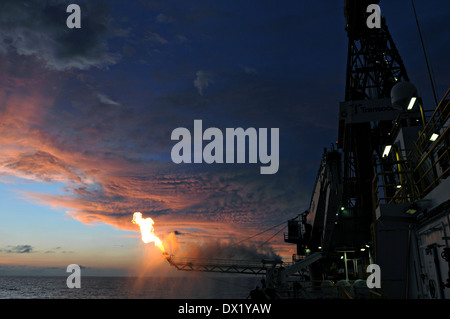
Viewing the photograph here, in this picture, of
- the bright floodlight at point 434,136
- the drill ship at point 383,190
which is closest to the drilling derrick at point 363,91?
the drill ship at point 383,190

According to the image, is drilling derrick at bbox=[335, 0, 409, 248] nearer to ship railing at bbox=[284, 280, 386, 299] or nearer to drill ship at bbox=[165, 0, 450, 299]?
drill ship at bbox=[165, 0, 450, 299]

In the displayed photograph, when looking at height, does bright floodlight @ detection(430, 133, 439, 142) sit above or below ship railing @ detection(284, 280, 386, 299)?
above

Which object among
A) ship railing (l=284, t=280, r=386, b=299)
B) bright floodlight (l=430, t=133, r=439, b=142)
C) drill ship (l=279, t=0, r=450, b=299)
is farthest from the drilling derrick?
bright floodlight (l=430, t=133, r=439, b=142)

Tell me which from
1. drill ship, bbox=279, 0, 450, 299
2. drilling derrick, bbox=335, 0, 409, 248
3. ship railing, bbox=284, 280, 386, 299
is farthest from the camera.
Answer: drilling derrick, bbox=335, 0, 409, 248

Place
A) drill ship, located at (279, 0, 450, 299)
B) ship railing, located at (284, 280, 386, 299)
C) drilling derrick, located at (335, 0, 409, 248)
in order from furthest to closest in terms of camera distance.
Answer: drilling derrick, located at (335, 0, 409, 248)
ship railing, located at (284, 280, 386, 299)
drill ship, located at (279, 0, 450, 299)

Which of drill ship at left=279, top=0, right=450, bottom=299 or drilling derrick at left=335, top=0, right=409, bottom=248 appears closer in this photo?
drill ship at left=279, top=0, right=450, bottom=299

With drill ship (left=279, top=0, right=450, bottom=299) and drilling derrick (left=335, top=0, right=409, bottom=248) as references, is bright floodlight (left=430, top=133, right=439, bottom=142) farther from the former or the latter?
drilling derrick (left=335, top=0, right=409, bottom=248)

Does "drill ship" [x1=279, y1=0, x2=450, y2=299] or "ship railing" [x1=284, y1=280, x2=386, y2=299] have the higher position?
"drill ship" [x1=279, y1=0, x2=450, y2=299]

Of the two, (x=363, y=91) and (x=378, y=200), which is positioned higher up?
(x=363, y=91)

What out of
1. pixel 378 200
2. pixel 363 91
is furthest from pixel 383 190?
pixel 363 91

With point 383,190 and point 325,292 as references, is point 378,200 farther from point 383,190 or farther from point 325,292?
point 325,292

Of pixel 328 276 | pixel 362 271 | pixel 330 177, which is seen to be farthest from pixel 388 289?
pixel 328 276

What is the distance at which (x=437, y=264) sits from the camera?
996cm
